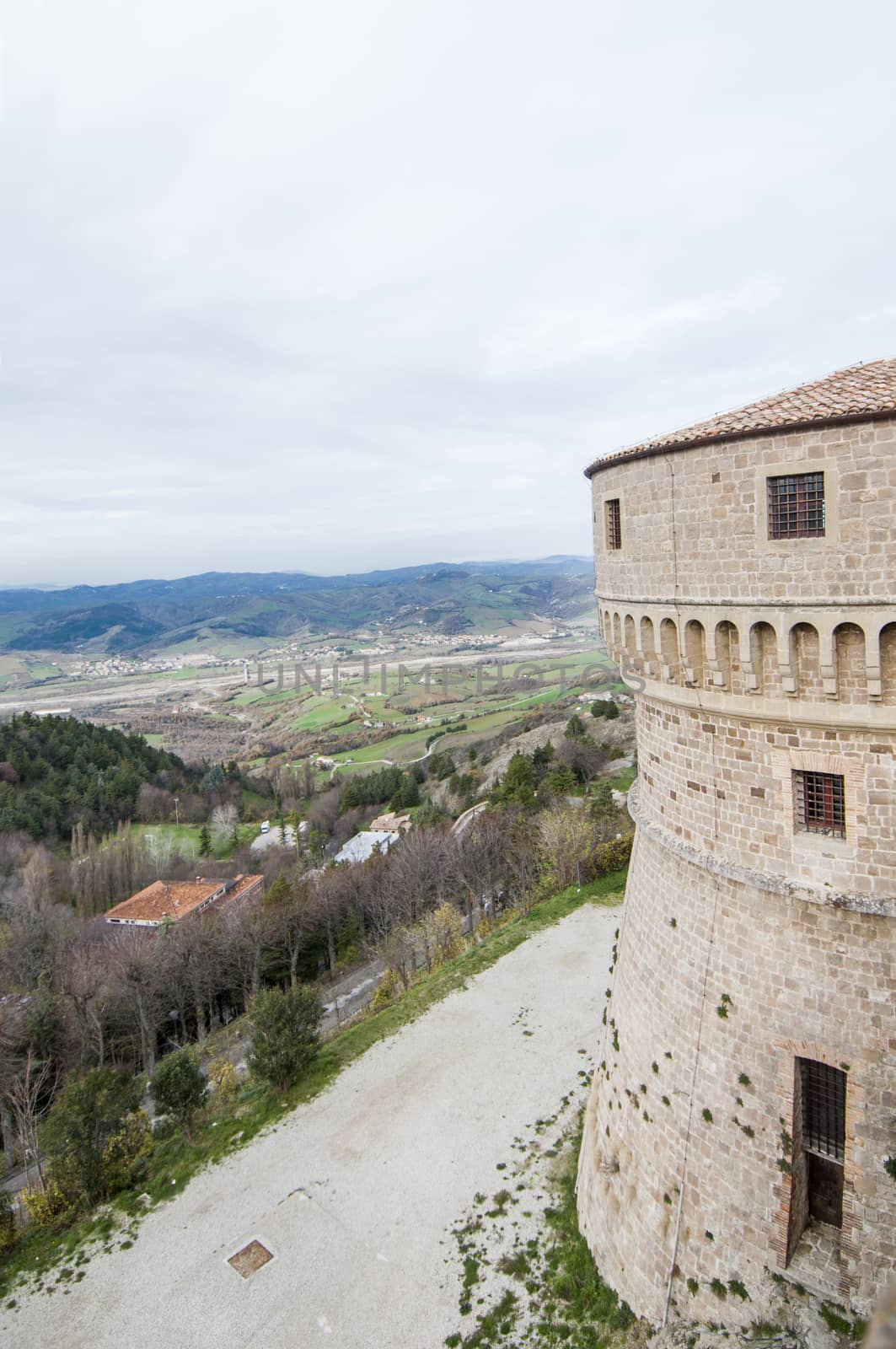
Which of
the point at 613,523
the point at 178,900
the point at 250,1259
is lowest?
the point at 178,900

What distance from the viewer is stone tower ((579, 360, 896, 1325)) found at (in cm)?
720

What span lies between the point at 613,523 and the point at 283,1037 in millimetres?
17003

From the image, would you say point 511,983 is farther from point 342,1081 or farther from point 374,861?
point 374,861

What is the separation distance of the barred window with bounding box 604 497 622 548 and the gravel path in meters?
13.0

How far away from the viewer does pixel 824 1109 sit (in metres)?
7.96

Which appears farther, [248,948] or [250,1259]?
[248,948]

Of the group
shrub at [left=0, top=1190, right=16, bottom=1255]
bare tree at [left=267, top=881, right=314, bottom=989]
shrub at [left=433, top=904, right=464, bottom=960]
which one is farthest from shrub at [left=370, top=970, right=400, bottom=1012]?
shrub at [left=0, top=1190, right=16, bottom=1255]

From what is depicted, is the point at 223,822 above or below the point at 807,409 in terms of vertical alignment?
below

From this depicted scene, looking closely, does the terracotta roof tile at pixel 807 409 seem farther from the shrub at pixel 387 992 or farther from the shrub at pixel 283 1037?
the shrub at pixel 387 992

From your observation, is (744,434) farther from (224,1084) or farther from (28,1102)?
(28,1102)

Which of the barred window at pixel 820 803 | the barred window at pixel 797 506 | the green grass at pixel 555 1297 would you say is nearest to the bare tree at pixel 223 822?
the green grass at pixel 555 1297

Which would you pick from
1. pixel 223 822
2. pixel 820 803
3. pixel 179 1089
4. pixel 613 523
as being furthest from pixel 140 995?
pixel 223 822

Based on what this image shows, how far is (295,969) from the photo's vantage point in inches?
1405

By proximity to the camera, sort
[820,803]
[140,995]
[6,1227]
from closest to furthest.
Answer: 1. [820,803]
2. [6,1227]
3. [140,995]
